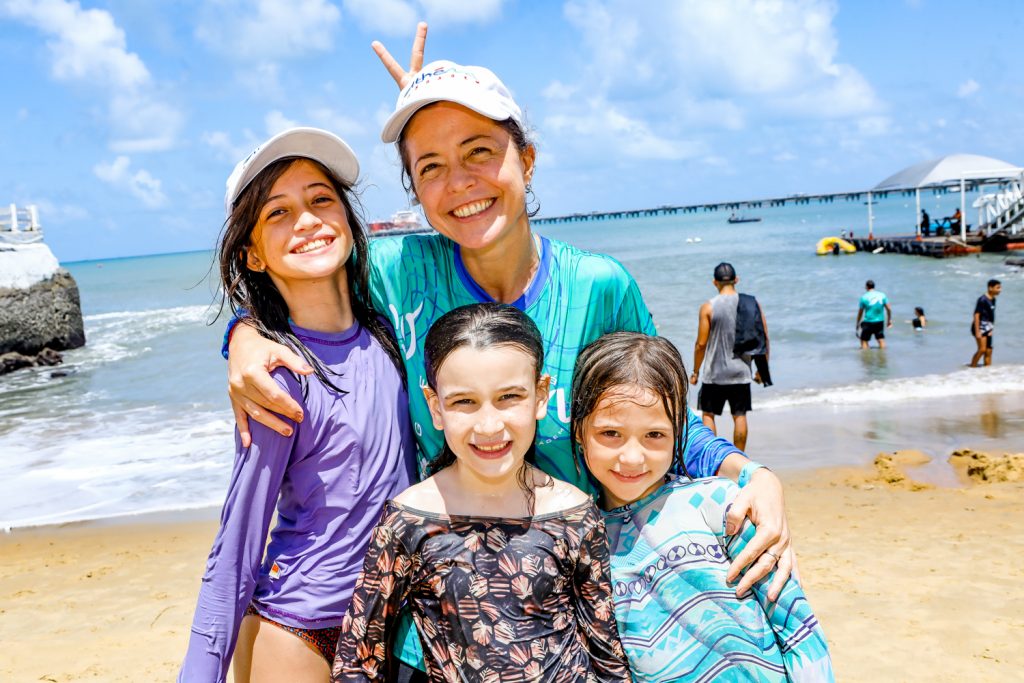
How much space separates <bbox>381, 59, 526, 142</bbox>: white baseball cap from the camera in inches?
86.0

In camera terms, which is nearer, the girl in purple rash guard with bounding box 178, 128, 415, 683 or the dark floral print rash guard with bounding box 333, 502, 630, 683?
the dark floral print rash guard with bounding box 333, 502, 630, 683

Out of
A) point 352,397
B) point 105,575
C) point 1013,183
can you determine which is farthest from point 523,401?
point 1013,183

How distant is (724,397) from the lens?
9.27 m

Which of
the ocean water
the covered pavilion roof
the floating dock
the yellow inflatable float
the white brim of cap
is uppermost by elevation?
the covered pavilion roof

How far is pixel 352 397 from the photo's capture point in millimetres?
2225

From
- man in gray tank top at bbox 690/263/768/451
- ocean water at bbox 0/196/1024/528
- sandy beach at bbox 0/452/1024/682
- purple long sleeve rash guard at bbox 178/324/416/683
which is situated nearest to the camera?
purple long sleeve rash guard at bbox 178/324/416/683

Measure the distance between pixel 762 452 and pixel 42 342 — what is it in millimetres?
19731

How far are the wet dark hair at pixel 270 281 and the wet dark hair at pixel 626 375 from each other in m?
0.53

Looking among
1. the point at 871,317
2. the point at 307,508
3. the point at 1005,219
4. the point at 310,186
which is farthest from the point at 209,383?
the point at 1005,219

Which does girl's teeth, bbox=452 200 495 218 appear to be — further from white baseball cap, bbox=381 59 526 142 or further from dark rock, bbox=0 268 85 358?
dark rock, bbox=0 268 85 358

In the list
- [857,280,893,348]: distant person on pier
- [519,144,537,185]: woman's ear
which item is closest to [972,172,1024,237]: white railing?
[857,280,893,348]: distant person on pier

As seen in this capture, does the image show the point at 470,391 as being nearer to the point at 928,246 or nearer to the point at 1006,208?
the point at 1006,208

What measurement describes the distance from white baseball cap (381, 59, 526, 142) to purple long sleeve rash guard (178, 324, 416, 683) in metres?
0.72

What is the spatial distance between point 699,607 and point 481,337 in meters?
0.91
